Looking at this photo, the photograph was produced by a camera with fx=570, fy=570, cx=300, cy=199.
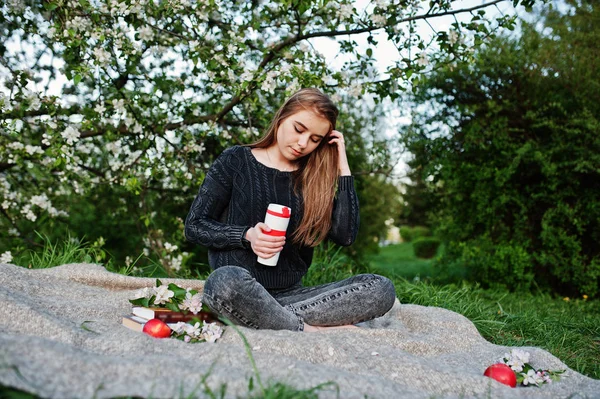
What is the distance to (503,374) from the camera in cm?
199

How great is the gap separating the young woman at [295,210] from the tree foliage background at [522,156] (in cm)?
309

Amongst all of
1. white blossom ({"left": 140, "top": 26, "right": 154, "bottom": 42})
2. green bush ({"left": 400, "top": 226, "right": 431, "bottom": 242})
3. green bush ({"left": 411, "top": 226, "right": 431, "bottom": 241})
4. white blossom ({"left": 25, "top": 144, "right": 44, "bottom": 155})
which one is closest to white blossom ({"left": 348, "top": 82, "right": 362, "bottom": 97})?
white blossom ({"left": 140, "top": 26, "right": 154, "bottom": 42})

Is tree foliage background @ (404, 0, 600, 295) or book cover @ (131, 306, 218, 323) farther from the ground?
tree foliage background @ (404, 0, 600, 295)

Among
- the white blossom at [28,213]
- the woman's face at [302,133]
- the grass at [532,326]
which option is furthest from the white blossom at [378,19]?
the white blossom at [28,213]

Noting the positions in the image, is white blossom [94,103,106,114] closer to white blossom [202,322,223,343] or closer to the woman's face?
the woman's face

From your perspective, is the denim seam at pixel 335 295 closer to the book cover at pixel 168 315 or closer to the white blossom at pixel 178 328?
the book cover at pixel 168 315

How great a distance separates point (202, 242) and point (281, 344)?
0.73m

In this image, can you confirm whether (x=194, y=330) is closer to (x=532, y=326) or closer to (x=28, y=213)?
(x=532, y=326)

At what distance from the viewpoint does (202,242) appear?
2588 millimetres

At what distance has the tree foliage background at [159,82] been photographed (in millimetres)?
3270

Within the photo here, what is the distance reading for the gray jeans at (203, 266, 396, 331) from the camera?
7.43 ft

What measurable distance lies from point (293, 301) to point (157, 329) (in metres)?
0.68

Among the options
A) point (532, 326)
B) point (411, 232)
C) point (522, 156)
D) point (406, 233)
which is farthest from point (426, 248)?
point (532, 326)

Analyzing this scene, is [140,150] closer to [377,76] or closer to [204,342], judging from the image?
[377,76]
